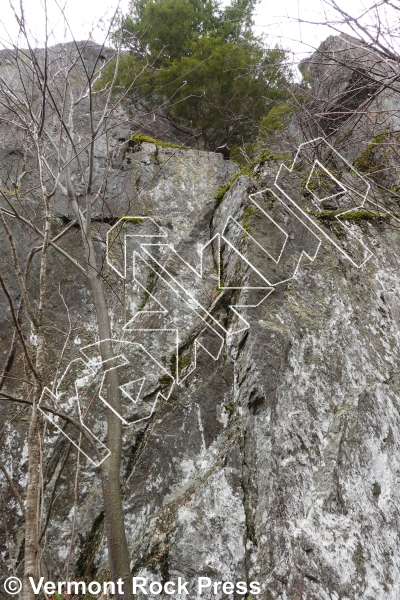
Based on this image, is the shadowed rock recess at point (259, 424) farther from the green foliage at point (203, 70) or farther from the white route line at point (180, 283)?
the green foliage at point (203, 70)

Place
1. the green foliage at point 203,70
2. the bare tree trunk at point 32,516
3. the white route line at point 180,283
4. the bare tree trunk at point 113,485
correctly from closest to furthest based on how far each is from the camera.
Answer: the bare tree trunk at point 32,516 < the bare tree trunk at point 113,485 < the white route line at point 180,283 < the green foliage at point 203,70

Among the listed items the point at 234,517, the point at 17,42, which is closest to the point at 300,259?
the point at 234,517

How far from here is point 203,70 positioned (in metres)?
7.09

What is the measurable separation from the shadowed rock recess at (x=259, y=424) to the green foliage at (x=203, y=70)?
282 centimetres

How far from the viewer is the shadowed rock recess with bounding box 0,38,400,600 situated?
9.56 feet

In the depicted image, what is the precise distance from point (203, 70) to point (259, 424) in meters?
6.04

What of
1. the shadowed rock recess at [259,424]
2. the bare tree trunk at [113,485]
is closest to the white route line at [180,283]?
the shadowed rock recess at [259,424]

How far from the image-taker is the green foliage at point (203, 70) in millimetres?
7117

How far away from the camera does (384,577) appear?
2.83m

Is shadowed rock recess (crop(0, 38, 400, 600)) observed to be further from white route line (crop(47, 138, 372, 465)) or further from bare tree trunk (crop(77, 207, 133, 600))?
bare tree trunk (crop(77, 207, 133, 600))

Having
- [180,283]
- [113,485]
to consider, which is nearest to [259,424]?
[113,485]

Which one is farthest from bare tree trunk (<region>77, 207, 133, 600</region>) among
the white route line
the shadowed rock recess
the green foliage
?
the green foliage

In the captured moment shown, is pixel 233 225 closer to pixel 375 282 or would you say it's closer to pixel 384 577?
pixel 375 282

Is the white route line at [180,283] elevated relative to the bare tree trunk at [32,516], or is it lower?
elevated
